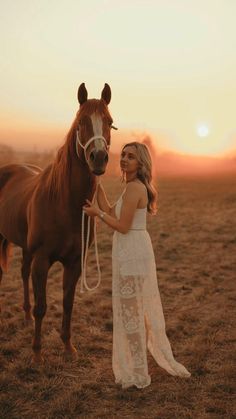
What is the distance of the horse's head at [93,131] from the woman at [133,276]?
8.8 inches

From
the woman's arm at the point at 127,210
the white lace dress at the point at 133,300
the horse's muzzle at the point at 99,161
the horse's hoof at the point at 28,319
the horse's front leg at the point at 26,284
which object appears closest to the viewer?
the horse's muzzle at the point at 99,161

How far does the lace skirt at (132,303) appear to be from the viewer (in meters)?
3.57

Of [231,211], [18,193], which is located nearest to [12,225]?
[18,193]

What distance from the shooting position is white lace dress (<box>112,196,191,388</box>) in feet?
11.7

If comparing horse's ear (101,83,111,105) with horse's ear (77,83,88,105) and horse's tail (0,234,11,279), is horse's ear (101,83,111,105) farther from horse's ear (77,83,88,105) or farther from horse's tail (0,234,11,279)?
horse's tail (0,234,11,279)

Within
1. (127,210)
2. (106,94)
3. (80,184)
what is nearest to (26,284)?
(80,184)

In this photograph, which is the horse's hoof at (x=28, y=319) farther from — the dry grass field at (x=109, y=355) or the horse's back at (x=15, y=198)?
the horse's back at (x=15, y=198)

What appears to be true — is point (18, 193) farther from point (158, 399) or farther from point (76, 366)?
point (158, 399)

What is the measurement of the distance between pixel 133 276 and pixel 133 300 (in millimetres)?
211

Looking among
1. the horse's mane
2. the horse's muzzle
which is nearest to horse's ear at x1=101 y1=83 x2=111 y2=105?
the horse's mane

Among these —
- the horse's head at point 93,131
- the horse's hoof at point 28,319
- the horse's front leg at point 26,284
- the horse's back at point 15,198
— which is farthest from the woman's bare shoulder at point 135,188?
the horse's hoof at point 28,319

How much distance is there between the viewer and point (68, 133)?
12.8ft

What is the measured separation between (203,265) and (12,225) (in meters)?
4.43

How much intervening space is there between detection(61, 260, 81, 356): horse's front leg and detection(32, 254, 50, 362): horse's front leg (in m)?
0.27
